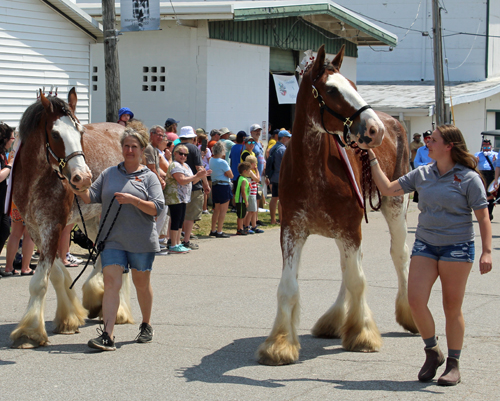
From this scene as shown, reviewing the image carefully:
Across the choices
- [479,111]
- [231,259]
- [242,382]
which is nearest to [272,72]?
[231,259]

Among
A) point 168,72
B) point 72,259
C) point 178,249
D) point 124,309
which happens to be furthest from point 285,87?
point 124,309

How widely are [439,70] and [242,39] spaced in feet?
26.1

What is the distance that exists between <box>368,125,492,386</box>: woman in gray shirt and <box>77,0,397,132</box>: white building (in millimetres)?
12919

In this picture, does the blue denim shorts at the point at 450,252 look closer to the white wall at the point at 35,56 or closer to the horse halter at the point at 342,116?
the horse halter at the point at 342,116

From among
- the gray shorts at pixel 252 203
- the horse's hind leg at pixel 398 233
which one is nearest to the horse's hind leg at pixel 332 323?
the horse's hind leg at pixel 398 233

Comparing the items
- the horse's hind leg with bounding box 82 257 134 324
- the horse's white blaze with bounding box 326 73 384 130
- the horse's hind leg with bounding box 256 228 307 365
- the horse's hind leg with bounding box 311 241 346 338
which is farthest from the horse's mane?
the horse's hind leg with bounding box 311 241 346 338

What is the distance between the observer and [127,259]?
225 inches

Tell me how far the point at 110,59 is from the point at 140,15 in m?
2.75

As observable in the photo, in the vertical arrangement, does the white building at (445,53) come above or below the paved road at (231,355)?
above

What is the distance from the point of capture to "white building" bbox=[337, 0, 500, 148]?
32.2 m

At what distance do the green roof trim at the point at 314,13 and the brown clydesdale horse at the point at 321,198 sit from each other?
12.3 meters

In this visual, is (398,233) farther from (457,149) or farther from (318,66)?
(318,66)

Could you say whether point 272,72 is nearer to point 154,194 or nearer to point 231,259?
point 231,259

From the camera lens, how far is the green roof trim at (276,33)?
1785 cm
